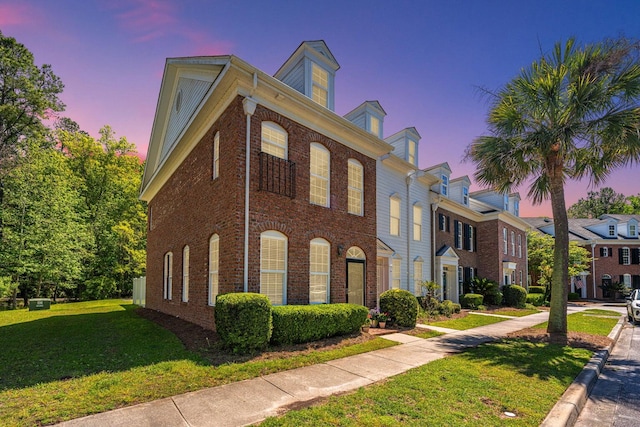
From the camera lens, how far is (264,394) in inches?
199

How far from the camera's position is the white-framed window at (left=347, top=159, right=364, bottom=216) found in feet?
40.0

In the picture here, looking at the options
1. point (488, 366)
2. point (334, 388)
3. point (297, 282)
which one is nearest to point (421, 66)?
point (297, 282)

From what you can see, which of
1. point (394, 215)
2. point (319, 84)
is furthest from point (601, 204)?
point (319, 84)

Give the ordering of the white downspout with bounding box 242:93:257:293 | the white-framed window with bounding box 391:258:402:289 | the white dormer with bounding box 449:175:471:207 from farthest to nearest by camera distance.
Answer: the white dormer with bounding box 449:175:471:207 < the white-framed window with bounding box 391:258:402:289 < the white downspout with bounding box 242:93:257:293

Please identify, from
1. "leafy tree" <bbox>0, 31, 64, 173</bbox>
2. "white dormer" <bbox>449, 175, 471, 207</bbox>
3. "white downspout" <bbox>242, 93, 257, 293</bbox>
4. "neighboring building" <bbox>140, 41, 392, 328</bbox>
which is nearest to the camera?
"white downspout" <bbox>242, 93, 257, 293</bbox>

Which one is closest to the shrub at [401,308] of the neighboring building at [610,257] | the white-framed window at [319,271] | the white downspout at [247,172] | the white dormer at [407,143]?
the white-framed window at [319,271]

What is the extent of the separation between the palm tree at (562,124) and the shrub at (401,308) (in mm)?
4162

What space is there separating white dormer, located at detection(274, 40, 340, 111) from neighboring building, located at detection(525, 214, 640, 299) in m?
36.9

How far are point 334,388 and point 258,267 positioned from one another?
401 cm

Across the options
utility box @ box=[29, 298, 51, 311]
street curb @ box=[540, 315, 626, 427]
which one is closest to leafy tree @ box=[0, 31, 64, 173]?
utility box @ box=[29, 298, 51, 311]

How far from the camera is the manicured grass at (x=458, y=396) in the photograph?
421 centimetres

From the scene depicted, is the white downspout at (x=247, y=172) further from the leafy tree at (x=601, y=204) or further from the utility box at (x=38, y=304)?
the leafy tree at (x=601, y=204)

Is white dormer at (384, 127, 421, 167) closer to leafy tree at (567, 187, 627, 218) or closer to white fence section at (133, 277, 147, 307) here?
white fence section at (133, 277, 147, 307)

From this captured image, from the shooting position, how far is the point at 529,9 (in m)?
8.95
